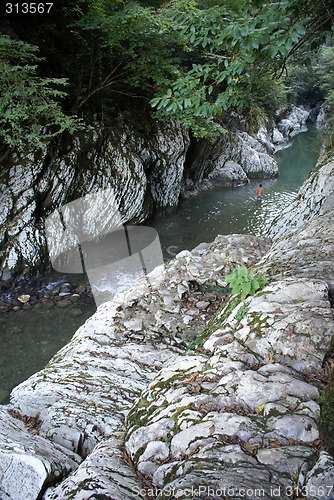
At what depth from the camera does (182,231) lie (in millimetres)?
12828

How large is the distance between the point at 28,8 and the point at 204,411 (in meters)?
12.3

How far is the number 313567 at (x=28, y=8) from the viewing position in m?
8.72

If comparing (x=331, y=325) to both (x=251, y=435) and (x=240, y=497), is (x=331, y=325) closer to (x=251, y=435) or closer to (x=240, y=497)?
(x=251, y=435)

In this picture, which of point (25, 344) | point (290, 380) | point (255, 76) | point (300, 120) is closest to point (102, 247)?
point (25, 344)

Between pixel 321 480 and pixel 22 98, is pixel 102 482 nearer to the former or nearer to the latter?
pixel 321 480

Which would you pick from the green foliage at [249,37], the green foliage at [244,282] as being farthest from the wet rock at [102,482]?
the green foliage at [249,37]

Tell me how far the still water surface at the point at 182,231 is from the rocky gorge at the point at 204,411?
267cm

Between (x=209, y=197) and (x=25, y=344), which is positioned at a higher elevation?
(x=209, y=197)

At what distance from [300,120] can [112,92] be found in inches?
1674

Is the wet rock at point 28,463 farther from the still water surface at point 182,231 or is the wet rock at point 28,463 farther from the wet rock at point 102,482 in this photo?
the still water surface at point 182,231

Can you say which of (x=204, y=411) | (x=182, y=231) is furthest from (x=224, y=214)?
(x=204, y=411)

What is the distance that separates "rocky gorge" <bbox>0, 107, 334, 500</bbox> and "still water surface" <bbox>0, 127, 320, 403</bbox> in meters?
2.67

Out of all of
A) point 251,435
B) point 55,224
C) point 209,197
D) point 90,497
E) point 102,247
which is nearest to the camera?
point 90,497

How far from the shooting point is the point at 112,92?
12180mm
